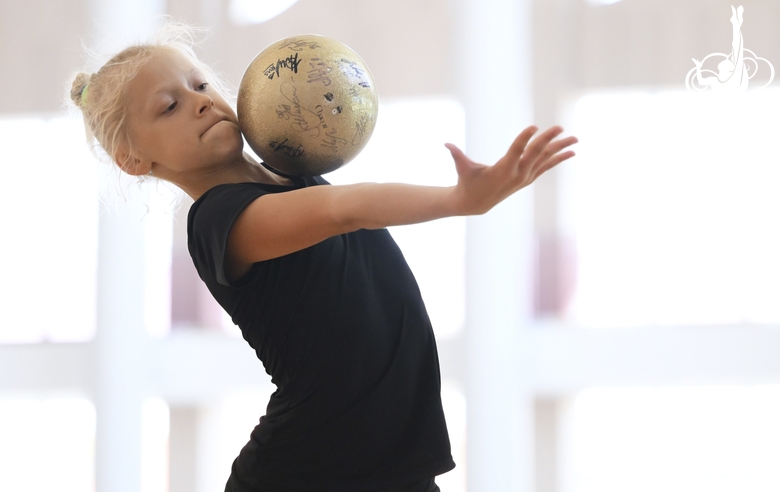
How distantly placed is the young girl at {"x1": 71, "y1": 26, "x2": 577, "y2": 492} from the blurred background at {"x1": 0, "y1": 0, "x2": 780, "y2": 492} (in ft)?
4.36

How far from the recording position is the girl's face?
43.1 inches

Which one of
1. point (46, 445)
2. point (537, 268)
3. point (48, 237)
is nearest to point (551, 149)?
point (537, 268)

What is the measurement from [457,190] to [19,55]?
2465mm

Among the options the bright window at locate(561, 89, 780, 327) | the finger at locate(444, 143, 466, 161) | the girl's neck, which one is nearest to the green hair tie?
the girl's neck

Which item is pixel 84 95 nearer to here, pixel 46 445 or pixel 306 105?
pixel 306 105

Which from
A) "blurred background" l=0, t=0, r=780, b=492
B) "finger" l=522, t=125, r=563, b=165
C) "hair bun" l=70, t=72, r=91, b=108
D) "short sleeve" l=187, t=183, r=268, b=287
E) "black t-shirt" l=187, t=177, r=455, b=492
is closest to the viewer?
"finger" l=522, t=125, r=563, b=165

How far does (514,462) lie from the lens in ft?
8.07

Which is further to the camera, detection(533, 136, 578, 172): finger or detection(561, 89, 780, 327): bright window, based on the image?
detection(561, 89, 780, 327): bright window

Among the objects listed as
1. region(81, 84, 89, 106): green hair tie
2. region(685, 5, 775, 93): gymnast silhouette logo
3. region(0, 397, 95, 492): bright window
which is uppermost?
region(685, 5, 775, 93): gymnast silhouette logo

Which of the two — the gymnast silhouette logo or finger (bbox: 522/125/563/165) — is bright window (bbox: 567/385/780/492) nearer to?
the gymnast silhouette logo

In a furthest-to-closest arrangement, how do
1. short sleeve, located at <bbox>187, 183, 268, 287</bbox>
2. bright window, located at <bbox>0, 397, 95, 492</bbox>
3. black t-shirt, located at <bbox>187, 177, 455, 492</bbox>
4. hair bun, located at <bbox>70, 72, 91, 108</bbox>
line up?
1. bright window, located at <bbox>0, 397, 95, 492</bbox>
2. hair bun, located at <bbox>70, 72, 91, 108</bbox>
3. black t-shirt, located at <bbox>187, 177, 455, 492</bbox>
4. short sleeve, located at <bbox>187, 183, 268, 287</bbox>

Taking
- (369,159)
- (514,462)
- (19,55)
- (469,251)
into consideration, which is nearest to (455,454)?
(514,462)

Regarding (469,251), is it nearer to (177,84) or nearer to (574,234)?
(574,234)

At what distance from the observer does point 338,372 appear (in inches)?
43.3
